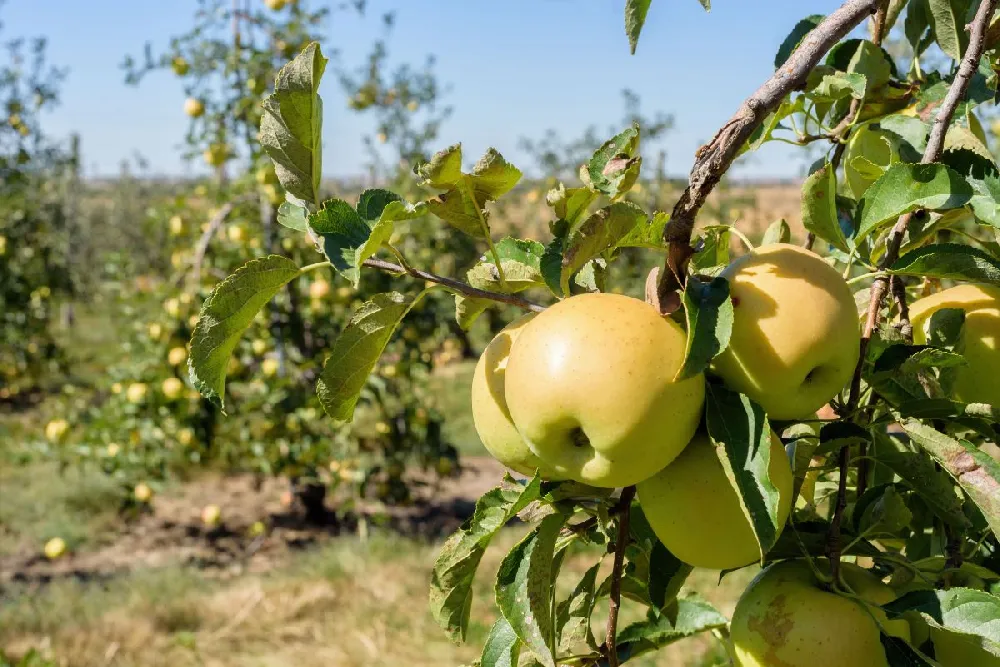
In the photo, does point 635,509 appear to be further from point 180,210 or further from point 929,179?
point 180,210

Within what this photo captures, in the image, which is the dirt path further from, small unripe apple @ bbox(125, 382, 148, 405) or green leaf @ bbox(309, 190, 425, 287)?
green leaf @ bbox(309, 190, 425, 287)

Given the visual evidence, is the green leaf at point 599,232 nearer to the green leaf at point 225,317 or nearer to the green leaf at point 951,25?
the green leaf at point 225,317

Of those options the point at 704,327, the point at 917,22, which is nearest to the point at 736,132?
the point at 704,327

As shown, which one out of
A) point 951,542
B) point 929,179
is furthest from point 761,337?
point 951,542

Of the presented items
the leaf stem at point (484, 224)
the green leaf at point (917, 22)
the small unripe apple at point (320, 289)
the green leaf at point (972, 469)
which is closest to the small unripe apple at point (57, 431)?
the small unripe apple at point (320, 289)

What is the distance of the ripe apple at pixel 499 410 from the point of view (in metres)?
0.59

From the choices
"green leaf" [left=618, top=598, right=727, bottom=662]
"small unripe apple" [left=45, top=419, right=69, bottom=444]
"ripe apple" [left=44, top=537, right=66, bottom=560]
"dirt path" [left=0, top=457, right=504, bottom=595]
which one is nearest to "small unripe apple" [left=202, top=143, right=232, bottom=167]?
"small unripe apple" [left=45, top=419, right=69, bottom=444]

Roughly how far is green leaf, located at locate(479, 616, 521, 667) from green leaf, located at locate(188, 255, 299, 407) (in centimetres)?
28

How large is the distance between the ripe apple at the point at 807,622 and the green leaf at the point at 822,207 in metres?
0.26

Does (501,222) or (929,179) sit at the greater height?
(929,179)

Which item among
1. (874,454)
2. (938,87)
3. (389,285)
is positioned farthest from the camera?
(389,285)

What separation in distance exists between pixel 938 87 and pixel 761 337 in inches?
18.7

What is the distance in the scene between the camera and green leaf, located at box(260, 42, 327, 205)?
0.56 m

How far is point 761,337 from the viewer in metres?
0.53
